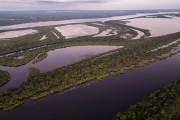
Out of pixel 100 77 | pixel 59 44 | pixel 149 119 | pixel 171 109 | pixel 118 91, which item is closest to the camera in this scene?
pixel 149 119

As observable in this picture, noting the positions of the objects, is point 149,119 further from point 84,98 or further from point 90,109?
point 84,98

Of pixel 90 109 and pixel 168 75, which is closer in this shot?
pixel 90 109

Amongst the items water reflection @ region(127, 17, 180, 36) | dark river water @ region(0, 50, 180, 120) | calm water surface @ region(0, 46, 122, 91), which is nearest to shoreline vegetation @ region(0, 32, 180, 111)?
dark river water @ region(0, 50, 180, 120)

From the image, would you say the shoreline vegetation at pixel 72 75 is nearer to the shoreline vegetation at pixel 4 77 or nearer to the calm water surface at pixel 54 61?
the calm water surface at pixel 54 61

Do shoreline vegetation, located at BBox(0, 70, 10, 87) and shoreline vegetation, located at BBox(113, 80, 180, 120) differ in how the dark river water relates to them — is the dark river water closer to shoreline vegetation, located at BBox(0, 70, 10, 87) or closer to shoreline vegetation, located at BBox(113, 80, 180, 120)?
shoreline vegetation, located at BBox(113, 80, 180, 120)

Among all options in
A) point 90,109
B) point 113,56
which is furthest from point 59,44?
point 90,109

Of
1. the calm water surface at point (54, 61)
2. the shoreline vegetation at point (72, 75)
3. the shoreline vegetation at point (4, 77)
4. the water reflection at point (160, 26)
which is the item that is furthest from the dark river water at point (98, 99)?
the water reflection at point (160, 26)

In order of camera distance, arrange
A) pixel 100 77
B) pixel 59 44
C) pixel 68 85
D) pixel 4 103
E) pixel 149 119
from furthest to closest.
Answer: pixel 59 44
pixel 100 77
pixel 68 85
pixel 4 103
pixel 149 119
